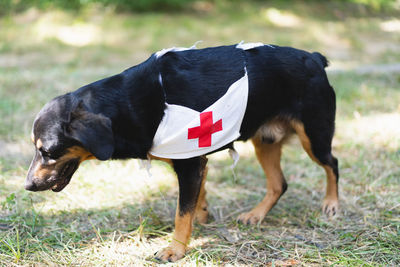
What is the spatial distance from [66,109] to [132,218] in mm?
1489

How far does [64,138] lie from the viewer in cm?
299

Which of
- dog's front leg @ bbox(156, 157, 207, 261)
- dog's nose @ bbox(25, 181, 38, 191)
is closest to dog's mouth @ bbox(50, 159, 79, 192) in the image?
dog's nose @ bbox(25, 181, 38, 191)

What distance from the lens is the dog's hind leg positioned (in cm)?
419

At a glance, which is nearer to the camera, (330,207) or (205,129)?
(205,129)

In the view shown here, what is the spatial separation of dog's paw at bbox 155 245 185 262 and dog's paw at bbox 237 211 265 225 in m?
0.82

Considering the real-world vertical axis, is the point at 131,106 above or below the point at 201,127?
above

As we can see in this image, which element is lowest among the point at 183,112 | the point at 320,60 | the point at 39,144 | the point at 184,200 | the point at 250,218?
the point at 250,218

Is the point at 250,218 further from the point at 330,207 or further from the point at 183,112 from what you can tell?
the point at 183,112

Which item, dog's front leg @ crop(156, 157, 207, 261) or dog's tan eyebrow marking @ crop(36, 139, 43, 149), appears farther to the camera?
dog's front leg @ crop(156, 157, 207, 261)

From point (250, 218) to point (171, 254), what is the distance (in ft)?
3.20

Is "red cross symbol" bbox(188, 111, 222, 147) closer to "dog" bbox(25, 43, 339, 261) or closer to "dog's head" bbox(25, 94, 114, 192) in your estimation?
"dog" bbox(25, 43, 339, 261)

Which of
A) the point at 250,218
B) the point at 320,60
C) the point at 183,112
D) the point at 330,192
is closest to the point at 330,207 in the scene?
the point at 330,192

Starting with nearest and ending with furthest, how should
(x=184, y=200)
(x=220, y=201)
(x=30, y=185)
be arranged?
(x=30, y=185), (x=184, y=200), (x=220, y=201)

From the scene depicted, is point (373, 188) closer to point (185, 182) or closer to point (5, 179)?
point (185, 182)
